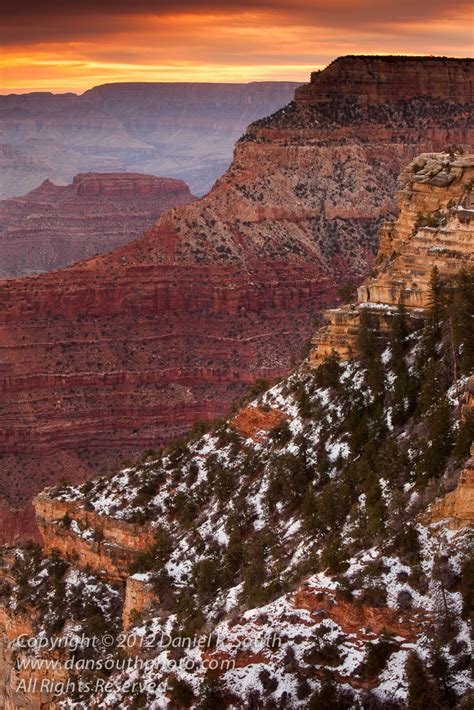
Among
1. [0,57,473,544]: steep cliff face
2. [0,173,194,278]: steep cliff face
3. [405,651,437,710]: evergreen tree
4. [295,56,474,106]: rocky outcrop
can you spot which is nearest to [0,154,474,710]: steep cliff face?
[405,651,437,710]: evergreen tree

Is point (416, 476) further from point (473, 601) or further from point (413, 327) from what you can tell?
point (413, 327)

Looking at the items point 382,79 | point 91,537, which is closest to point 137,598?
point 91,537

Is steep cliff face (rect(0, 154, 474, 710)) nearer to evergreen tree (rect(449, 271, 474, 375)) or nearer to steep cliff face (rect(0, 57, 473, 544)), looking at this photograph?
evergreen tree (rect(449, 271, 474, 375))

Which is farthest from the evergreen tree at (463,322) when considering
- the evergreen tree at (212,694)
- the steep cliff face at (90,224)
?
the steep cliff face at (90,224)

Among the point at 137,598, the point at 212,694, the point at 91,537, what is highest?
the point at 212,694

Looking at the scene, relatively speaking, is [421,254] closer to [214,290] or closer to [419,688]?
[419,688]

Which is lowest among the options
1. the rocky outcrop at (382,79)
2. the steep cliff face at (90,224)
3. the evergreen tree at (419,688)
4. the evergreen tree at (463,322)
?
the steep cliff face at (90,224)

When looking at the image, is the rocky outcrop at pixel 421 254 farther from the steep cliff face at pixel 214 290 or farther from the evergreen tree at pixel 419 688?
the steep cliff face at pixel 214 290
